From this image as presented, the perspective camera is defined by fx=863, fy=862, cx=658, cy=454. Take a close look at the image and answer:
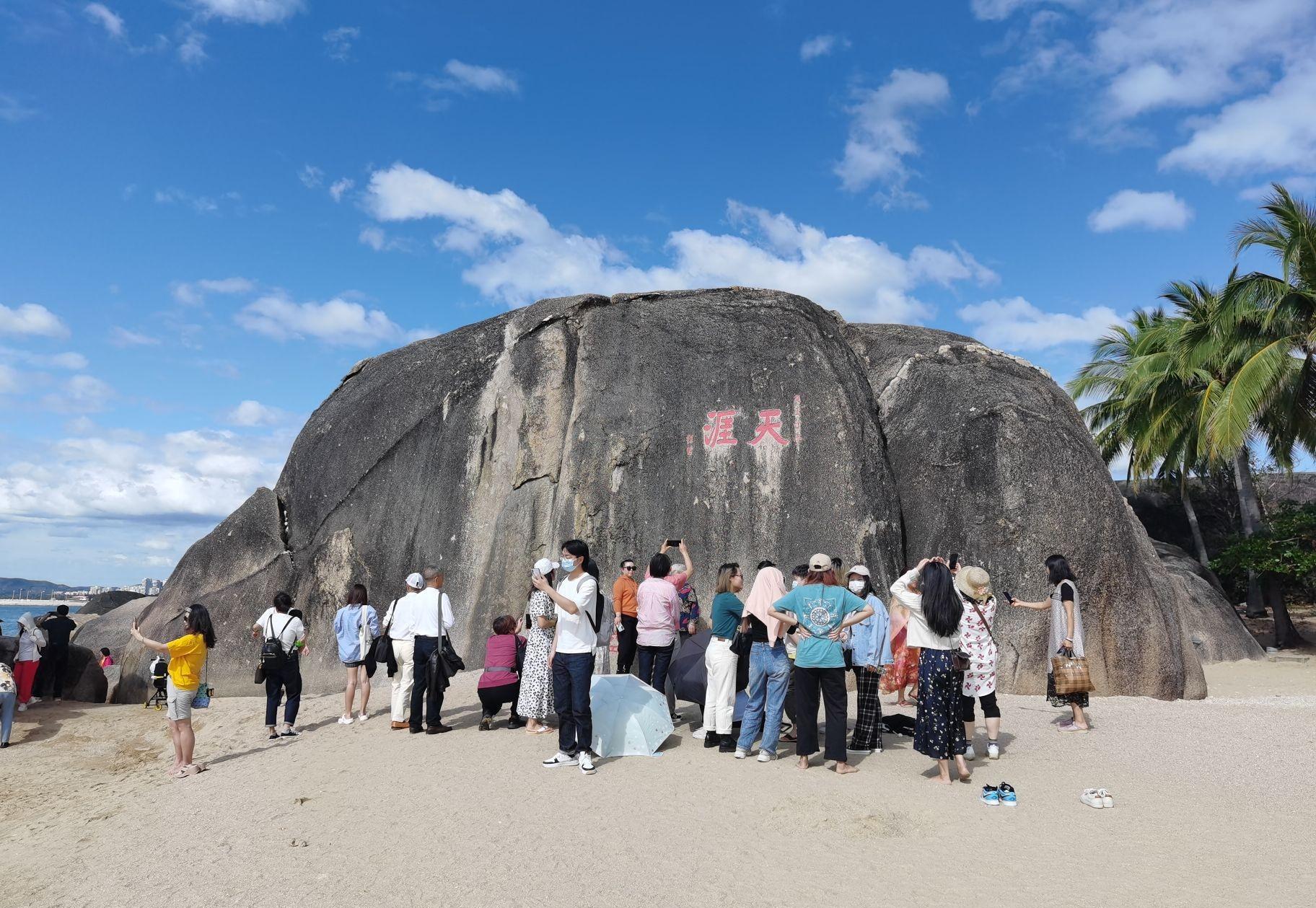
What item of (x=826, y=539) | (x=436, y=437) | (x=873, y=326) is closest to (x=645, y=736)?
(x=826, y=539)

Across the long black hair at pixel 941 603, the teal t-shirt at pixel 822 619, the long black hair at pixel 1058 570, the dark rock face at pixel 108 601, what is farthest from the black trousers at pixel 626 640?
the dark rock face at pixel 108 601

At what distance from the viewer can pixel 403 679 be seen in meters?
8.87

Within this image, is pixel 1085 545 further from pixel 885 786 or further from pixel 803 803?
pixel 803 803

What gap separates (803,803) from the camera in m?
5.84

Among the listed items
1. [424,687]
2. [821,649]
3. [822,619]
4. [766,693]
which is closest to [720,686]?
[766,693]

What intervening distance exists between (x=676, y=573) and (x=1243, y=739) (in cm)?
542

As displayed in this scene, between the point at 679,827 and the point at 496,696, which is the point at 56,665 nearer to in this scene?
the point at 496,696

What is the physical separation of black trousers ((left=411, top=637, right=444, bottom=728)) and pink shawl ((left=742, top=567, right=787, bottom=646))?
129 inches

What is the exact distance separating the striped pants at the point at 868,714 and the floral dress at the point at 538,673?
2.85 m

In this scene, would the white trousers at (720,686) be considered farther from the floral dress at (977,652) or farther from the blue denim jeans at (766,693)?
the floral dress at (977,652)

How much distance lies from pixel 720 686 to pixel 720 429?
579 centimetres

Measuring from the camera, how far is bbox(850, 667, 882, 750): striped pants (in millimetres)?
7312

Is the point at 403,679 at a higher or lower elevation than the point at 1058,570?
lower

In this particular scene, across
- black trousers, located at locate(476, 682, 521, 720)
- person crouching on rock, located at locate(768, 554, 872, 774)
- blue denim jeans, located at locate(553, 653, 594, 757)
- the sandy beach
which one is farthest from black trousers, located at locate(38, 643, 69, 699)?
person crouching on rock, located at locate(768, 554, 872, 774)
